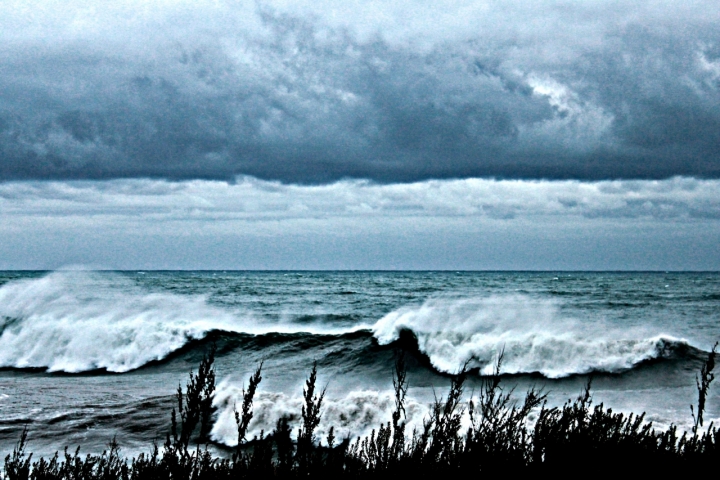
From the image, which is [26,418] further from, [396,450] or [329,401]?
[396,450]

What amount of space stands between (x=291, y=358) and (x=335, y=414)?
9.24 meters

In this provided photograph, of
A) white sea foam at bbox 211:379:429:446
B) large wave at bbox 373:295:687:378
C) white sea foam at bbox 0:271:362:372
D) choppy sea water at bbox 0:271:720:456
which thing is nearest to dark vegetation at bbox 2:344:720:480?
choppy sea water at bbox 0:271:720:456

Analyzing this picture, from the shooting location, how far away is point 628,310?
3381 cm

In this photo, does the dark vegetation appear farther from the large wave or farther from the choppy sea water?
the large wave

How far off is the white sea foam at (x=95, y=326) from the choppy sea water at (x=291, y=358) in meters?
0.08

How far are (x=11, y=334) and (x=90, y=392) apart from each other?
11574mm

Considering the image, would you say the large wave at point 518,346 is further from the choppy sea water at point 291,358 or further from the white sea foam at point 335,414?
the white sea foam at point 335,414

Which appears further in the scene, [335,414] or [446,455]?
[335,414]

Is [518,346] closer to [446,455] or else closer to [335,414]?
[335,414]

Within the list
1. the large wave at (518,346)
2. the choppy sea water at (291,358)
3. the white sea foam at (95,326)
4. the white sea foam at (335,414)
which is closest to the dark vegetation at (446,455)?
the choppy sea water at (291,358)

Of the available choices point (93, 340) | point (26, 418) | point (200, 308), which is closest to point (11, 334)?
point (93, 340)

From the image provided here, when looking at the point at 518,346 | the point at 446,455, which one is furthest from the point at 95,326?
the point at 446,455

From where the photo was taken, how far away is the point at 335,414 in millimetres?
10805

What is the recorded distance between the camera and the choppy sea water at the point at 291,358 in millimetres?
11031
